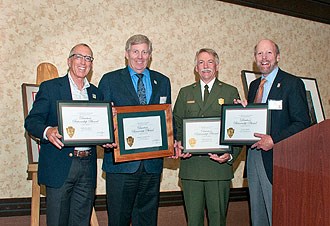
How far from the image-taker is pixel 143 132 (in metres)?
2.91

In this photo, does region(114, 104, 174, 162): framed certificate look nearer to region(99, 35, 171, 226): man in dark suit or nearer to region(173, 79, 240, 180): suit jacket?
region(99, 35, 171, 226): man in dark suit

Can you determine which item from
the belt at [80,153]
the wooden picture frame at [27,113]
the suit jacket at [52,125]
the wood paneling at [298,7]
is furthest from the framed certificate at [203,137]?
the wood paneling at [298,7]

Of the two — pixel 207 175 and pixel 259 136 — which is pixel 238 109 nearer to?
pixel 259 136

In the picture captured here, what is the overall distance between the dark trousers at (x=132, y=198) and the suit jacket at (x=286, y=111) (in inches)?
32.0

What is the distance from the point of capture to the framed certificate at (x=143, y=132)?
2824mm

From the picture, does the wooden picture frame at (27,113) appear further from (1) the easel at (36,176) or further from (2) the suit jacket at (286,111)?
(2) the suit jacket at (286,111)

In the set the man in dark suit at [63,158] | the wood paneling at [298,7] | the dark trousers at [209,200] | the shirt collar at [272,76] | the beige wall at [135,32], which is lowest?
the dark trousers at [209,200]

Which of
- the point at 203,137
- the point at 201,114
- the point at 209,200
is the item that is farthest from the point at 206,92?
the point at 209,200

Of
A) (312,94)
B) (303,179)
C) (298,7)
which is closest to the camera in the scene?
(303,179)

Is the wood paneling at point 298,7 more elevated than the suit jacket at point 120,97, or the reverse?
the wood paneling at point 298,7

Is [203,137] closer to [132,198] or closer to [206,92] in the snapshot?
[206,92]

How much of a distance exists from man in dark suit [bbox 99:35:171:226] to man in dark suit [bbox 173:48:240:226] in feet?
0.94

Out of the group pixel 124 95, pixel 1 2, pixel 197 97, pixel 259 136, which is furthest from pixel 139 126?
pixel 1 2

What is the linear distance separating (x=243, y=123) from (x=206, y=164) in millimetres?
405
